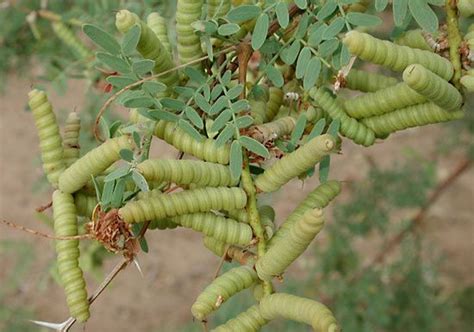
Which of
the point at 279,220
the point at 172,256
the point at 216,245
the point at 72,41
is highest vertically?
the point at 216,245

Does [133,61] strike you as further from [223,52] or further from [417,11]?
[417,11]

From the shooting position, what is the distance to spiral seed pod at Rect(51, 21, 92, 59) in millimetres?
1260

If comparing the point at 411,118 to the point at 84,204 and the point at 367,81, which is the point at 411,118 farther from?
the point at 84,204

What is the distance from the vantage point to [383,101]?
27.3 inches

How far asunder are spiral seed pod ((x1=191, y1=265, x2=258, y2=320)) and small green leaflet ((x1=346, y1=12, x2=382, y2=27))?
0.77 feet

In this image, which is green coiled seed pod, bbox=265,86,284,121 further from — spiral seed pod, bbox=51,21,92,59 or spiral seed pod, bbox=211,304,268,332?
spiral seed pod, bbox=51,21,92,59

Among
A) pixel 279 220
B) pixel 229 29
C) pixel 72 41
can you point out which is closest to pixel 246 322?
pixel 229 29

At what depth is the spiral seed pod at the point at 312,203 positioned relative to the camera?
2.09 feet

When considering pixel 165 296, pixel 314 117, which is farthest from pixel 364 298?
pixel 165 296

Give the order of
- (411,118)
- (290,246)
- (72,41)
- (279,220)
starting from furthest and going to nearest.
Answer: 1. (279,220)
2. (72,41)
3. (411,118)
4. (290,246)

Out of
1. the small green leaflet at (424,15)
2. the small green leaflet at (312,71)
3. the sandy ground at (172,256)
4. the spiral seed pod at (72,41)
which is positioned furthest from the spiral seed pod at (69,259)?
the sandy ground at (172,256)

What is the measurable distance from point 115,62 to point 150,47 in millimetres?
54

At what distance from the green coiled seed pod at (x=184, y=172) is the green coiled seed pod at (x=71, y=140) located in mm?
126

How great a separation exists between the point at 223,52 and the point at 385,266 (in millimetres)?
1293
